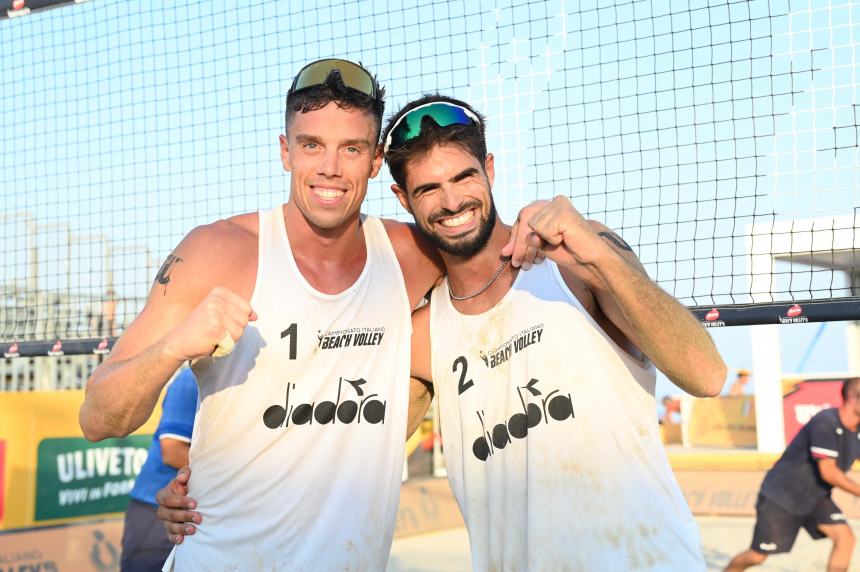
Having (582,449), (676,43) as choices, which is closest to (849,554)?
(676,43)

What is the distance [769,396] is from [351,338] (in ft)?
49.6

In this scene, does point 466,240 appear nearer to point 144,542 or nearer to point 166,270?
point 166,270

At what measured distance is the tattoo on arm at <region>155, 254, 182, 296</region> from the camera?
329 cm

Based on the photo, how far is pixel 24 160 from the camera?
21.9 feet

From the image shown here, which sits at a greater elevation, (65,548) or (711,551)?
(65,548)

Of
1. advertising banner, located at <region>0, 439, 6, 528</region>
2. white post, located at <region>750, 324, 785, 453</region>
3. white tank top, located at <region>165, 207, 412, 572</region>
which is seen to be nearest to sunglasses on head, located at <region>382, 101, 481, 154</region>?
white tank top, located at <region>165, 207, 412, 572</region>

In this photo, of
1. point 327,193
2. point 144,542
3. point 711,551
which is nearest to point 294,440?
point 327,193

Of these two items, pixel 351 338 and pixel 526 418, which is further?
pixel 351 338

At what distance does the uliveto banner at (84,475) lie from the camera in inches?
353

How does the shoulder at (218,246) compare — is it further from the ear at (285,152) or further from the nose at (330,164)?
the nose at (330,164)

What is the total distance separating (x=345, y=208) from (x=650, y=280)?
1.14 m

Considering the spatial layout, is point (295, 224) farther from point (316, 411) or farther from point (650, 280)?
point (650, 280)

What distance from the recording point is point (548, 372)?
3.19 m

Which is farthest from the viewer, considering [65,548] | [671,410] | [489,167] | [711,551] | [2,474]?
[671,410]
